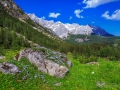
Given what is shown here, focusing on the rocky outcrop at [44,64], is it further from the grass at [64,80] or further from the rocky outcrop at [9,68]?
the rocky outcrop at [9,68]

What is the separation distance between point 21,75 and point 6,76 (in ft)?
6.08

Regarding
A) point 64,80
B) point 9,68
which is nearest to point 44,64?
point 64,80

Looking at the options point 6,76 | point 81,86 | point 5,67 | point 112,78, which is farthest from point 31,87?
point 112,78

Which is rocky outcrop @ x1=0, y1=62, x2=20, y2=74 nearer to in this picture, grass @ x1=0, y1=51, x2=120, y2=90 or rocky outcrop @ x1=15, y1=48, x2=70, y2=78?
grass @ x1=0, y1=51, x2=120, y2=90

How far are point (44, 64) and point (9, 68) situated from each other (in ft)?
19.0

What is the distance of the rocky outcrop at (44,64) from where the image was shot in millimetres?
22600

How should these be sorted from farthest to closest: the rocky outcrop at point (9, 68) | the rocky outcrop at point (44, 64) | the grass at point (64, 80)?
the rocky outcrop at point (44, 64) → the rocky outcrop at point (9, 68) → the grass at point (64, 80)

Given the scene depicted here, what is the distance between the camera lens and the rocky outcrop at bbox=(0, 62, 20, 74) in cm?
1962

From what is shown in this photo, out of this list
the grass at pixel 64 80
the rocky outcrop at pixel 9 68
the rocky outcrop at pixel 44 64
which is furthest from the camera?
the rocky outcrop at pixel 44 64

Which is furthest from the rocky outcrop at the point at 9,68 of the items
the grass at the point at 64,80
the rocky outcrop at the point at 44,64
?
the rocky outcrop at the point at 44,64

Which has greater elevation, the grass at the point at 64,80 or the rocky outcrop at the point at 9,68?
the rocky outcrop at the point at 9,68

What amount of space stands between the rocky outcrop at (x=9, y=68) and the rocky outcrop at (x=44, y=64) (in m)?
4.49

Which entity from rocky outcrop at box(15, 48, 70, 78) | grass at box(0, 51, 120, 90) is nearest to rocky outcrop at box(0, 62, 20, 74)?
grass at box(0, 51, 120, 90)

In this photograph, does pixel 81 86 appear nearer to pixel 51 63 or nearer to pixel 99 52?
pixel 51 63
